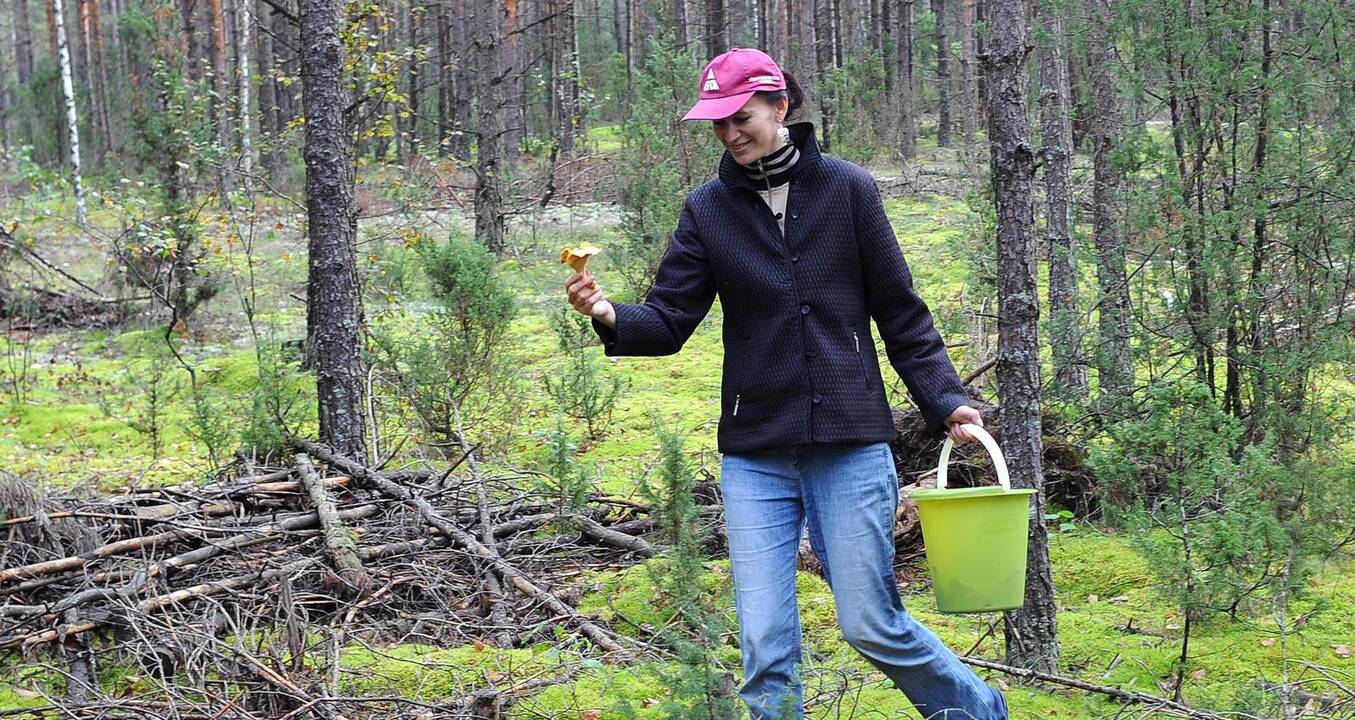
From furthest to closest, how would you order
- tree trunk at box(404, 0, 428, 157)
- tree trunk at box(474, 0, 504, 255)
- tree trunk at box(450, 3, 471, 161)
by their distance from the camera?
1. tree trunk at box(450, 3, 471, 161)
2. tree trunk at box(474, 0, 504, 255)
3. tree trunk at box(404, 0, 428, 157)

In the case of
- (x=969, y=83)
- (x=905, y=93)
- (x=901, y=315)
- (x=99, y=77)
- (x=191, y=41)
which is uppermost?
(x=99, y=77)

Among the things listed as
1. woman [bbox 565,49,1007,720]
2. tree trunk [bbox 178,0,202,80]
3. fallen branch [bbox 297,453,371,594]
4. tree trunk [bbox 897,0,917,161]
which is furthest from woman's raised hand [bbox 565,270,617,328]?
tree trunk [bbox 178,0,202,80]

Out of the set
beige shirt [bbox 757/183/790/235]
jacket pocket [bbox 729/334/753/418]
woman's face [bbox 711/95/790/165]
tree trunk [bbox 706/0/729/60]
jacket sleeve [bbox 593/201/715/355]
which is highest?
tree trunk [bbox 706/0/729/60]

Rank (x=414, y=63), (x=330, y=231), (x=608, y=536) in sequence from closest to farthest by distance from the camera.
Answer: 1. (x=608, y=536)
2. (x=330, y=231)
3. (x=414, y=63)

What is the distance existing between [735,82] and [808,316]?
621mm

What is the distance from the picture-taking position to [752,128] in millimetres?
3148

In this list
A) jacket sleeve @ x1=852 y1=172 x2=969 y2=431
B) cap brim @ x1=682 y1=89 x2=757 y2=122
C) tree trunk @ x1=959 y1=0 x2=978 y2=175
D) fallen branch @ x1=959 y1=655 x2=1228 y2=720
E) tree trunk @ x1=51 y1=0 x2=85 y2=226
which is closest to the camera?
cap brim @ x1=682 y1=89 x2=757 y2=122

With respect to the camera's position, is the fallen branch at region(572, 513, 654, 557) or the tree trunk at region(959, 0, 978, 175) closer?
the fallen branch at region(572, 513, 654, 557)

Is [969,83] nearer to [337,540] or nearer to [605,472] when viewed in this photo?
[605,472]

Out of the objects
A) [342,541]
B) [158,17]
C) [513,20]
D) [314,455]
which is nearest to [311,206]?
[314,455]

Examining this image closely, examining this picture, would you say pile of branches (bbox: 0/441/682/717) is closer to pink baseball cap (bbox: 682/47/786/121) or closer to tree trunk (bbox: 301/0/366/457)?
tree trunk (bbox: 301/0/366/457)

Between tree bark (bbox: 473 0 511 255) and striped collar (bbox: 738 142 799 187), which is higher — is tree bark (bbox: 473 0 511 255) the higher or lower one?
the higher one

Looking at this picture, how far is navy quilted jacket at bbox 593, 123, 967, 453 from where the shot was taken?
3133 millimetres

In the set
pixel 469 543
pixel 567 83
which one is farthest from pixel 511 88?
pixel 469 543
